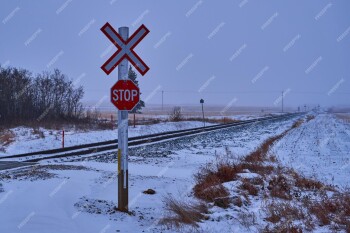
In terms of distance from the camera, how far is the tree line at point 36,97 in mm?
35250

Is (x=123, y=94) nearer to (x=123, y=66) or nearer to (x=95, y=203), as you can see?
(x=123, y=66)

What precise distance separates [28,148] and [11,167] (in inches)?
327

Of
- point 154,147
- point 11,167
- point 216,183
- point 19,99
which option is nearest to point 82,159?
point 11,167

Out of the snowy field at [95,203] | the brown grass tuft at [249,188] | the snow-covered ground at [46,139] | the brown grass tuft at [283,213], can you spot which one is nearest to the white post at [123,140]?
the snowy field at [95,203]

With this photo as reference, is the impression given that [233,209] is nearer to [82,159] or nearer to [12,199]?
[12,199]

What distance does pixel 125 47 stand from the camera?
646 centimetres

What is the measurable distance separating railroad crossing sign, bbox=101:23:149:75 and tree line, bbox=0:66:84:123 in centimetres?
2925

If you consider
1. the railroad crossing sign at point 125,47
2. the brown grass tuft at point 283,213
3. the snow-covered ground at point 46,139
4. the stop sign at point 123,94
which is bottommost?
the brown grass tuft at point 283,213

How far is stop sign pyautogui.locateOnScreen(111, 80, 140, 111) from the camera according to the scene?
639 cm

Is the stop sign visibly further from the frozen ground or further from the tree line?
the tree line

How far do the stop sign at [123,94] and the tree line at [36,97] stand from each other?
2928 centimetres

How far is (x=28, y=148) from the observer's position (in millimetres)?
19844

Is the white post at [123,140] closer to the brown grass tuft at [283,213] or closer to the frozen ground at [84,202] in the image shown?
the frozen ground at [84,202]

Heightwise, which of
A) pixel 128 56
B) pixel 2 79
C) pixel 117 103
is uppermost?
pixel 2 79
